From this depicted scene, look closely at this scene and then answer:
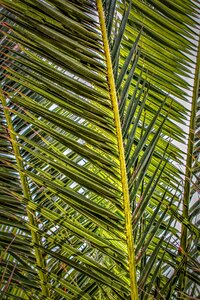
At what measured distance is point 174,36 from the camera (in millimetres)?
1171

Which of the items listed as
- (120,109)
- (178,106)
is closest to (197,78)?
(178,106)

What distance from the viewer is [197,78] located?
1.22 metres

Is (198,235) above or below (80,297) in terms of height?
above

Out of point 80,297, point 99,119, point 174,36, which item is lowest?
point 80,297

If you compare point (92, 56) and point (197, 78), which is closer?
point (92, 56)

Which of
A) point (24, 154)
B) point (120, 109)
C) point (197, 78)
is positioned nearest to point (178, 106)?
point (197, 78)

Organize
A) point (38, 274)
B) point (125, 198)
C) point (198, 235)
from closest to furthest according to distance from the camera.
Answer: point (125, 198) → point (198, 235) → point (38, 274)

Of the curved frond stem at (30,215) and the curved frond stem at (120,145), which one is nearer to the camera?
the curved frond stem at (120,145)

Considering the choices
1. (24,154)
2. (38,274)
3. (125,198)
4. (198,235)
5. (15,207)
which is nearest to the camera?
(125,198)

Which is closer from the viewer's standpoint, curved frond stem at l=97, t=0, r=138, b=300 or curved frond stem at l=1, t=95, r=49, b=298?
curved frond stem at l=97, t=0, r=138, b=300

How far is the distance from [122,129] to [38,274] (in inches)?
19.0

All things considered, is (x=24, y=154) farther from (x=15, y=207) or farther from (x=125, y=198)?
(x=125, y=198)

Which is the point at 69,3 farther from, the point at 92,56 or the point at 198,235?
the point at 198,235

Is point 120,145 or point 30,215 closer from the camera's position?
point 120,145
